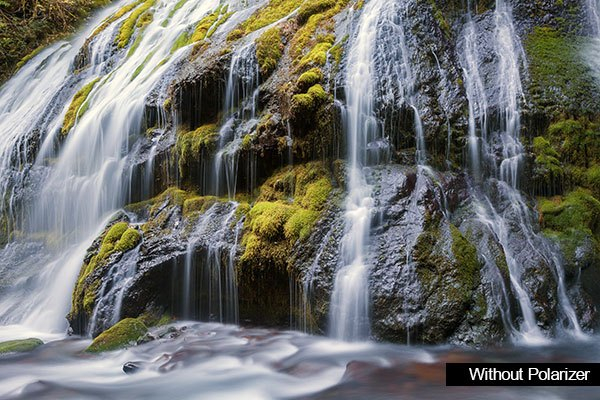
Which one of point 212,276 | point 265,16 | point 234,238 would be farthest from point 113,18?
point 212,276

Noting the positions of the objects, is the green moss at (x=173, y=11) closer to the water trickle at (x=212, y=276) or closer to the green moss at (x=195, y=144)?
the green moss at (x=195, y=144)

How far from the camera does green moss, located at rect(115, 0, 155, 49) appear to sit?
13.9 meters

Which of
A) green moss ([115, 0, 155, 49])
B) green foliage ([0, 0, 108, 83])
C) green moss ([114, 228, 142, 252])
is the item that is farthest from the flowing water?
green foliage ([0, 0, 108, 83])

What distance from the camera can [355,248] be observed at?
597 cm

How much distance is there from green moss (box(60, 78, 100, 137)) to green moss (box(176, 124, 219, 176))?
12.3ft

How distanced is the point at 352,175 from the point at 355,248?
1.40m

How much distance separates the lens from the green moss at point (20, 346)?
5.76 meters

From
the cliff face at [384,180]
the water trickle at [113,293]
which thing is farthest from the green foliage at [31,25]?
the water trickle at [113,293]

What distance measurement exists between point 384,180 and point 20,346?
5412mm

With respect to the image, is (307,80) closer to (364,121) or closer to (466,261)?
(364,121)

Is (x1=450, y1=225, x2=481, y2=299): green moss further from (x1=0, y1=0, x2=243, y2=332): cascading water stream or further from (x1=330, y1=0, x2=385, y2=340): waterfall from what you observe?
(x1=0, y1=0, x2=243, y2=332): cascading water stream

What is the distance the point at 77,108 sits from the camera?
435 inches

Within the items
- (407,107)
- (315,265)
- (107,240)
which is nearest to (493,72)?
(407,107)

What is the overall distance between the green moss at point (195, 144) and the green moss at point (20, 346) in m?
3.55
